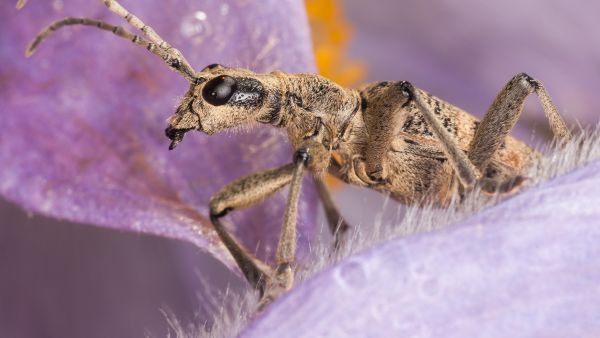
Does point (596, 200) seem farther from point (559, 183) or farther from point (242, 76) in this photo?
point (242, 76)

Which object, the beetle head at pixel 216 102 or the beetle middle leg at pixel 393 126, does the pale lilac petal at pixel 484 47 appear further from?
the beetle head at pixel 216 102

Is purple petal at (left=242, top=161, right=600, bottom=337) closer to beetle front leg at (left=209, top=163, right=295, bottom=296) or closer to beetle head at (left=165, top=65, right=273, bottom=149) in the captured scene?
beetle front leg at (left=209, top=163, right=295, bottom=296)

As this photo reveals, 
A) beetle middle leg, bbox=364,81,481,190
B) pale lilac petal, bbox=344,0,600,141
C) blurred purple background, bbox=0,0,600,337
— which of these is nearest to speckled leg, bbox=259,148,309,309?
beetle middle leg, bbox=364,81,481,190

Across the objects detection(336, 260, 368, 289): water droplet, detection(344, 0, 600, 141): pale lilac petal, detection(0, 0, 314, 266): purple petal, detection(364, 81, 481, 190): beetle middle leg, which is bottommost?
detection(336, 260, 368, 289): water droplet

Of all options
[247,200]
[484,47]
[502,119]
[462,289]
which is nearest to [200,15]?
[247,200]

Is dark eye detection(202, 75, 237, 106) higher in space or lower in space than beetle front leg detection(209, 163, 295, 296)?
higher

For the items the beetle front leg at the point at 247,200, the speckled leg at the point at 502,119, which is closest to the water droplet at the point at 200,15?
the beetle front leg at the point at 247,200

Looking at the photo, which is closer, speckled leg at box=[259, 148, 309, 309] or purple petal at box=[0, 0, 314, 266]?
speckled leg at box=[259, 148, 309, 309]
